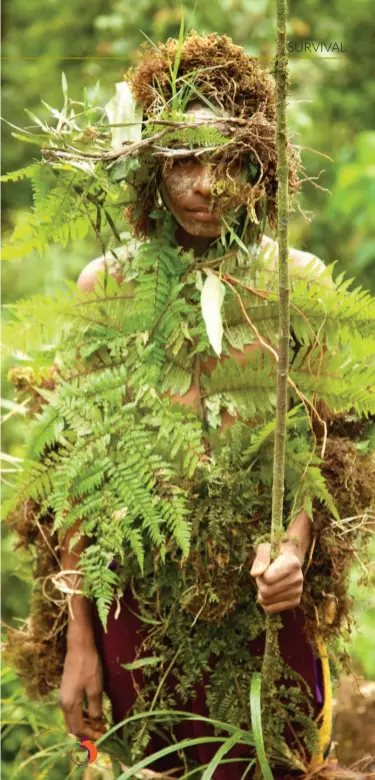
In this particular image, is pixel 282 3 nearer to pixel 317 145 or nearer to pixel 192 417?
pixel 192 417

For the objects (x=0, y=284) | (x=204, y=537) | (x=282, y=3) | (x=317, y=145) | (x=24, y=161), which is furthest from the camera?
(x=24, y=161)

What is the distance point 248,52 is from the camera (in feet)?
11.5

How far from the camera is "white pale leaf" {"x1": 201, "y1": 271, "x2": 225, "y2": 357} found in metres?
1.44

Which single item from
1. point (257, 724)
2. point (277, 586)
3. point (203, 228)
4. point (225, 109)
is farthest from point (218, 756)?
point (225, 109)

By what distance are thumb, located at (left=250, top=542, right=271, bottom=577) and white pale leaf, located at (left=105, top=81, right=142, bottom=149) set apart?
0.65m

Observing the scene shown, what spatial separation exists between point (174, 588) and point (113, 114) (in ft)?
2.57

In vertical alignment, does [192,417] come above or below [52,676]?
above

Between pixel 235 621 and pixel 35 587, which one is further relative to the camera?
pixel 35 587

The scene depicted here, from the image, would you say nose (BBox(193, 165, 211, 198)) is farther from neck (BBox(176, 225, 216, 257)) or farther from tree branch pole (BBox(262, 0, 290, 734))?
tree branch pole (BBox(262, 0, 290, 734))

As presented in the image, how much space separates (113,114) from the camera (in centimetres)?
157

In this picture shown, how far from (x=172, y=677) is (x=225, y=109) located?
37.7 inches

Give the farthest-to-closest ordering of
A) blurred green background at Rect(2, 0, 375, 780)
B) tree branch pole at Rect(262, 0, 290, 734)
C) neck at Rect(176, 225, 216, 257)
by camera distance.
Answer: blurred green background at Rect(2, 0, 375, 780) → neck at Rect(176, 225, 216, 257) → tree branch pole at Rect(262, 0, 290, 734)

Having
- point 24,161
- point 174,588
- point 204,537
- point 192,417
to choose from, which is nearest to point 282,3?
point 192,417

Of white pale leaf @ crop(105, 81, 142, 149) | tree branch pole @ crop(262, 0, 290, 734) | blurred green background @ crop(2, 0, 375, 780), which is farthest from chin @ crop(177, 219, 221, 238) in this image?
blurred green background @ crop(2, 0, 375, 780)
